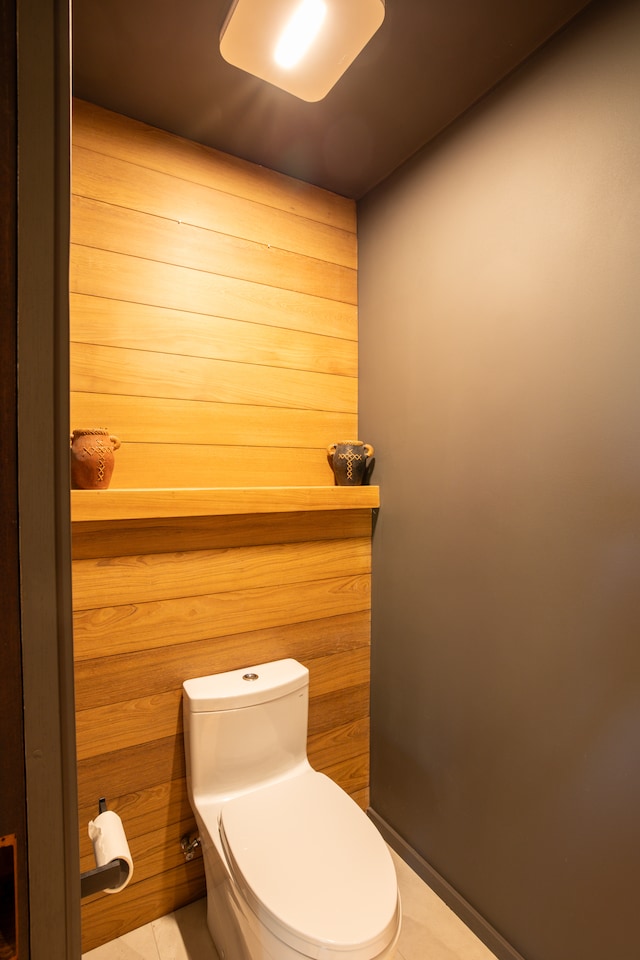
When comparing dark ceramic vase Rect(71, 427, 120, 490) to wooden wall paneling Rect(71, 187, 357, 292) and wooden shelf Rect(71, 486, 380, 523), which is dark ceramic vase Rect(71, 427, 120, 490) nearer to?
wooden shelf Rect(71, 486, 380, 523)

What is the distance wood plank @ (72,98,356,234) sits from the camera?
154cm

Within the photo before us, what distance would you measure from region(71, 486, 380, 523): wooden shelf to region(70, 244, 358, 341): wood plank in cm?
64

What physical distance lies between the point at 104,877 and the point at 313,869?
0.88 meters

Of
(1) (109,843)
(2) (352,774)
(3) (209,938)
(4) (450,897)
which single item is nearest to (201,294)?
(1) (109,843)

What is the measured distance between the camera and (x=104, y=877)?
0.52 m

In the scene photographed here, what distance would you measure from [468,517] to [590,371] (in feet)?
1.83

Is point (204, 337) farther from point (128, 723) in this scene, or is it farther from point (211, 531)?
point (128, 723)

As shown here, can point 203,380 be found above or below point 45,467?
above

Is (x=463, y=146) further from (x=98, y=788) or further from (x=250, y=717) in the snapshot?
(x=98, y=788)

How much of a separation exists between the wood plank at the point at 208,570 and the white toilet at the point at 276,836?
31 cm

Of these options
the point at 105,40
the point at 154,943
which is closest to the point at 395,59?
the point at 105,40

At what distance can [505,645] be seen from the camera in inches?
57.6

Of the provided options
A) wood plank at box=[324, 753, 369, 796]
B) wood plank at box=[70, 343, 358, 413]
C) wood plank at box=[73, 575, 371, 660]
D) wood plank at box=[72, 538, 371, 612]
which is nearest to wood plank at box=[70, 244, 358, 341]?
wood plank at box=[70, 343, 358, 413]

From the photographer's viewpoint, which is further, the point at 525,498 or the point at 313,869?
the point at 525,498
